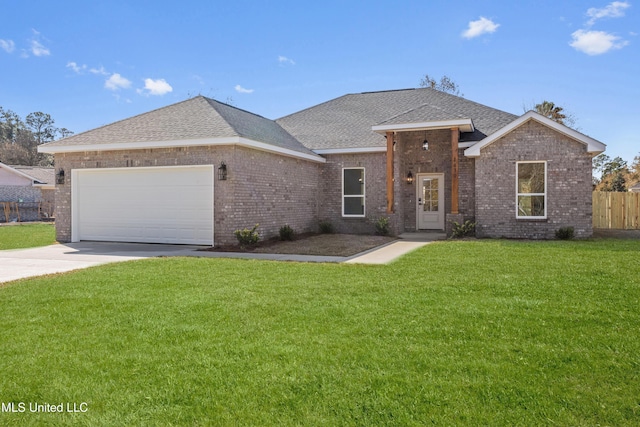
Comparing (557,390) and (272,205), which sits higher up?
(272,205)

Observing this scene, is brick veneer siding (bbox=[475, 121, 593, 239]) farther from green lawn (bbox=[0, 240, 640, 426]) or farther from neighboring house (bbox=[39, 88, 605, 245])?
green lawn (bbox=[0, 240, 640, 426])

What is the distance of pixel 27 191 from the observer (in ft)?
115

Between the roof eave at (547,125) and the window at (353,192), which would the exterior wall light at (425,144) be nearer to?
the roof eave at (547,125)

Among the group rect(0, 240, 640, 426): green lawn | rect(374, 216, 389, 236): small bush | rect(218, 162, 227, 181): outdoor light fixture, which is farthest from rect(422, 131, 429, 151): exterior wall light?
rect(0, 240, 640, 426): green lawn

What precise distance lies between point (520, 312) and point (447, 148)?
39.1ft

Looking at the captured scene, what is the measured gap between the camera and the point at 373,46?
1969 centimetres

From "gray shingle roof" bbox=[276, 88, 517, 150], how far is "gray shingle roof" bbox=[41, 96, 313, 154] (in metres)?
2.43

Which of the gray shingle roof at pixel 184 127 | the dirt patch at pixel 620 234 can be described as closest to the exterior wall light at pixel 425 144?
the gray shingle roof at pixel 184 127

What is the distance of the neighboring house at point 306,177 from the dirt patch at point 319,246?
0.77m

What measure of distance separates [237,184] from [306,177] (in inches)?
175

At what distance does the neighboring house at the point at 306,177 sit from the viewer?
12562mm

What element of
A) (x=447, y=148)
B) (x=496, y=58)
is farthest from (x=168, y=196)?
(x=496, y=58)

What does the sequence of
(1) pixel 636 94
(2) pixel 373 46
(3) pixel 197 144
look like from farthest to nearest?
1. (1) pixel 636 94
2. (2) pixel 373 46
3. (3) pixel 197 144

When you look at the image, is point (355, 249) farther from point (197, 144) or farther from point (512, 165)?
point (512, 165)
